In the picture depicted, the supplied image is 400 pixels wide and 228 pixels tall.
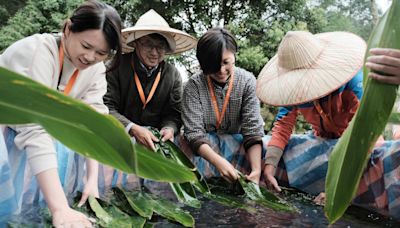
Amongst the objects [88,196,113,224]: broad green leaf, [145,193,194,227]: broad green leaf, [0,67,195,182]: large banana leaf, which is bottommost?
[145,193,194,227]: broad green leaf

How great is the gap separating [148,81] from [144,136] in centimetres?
52

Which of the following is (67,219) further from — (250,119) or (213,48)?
(250,119)

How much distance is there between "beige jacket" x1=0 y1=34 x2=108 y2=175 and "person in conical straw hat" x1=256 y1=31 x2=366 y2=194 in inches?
35.8

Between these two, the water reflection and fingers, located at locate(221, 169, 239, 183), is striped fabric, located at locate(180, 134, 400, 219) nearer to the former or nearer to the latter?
the water reflection

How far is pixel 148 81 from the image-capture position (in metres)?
2.75

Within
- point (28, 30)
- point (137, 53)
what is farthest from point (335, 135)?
point (28, 30)

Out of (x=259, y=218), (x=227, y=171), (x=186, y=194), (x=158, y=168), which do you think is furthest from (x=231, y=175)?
(x=158, y=168)

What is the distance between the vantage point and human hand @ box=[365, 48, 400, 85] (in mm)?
521

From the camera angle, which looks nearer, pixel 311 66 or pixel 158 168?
pixel 158 168

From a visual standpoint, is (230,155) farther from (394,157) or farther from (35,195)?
(35,195)

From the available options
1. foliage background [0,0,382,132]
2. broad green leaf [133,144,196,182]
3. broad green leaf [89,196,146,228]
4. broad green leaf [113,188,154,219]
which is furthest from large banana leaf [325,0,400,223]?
foliage background [0,0,382,132]

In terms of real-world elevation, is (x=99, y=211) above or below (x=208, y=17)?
below

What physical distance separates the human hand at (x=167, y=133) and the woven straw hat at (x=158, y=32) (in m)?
0.54

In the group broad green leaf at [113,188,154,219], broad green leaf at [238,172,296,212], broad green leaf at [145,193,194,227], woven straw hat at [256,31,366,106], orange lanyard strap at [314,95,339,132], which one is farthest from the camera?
orange lanyard strap at [314,95,339,132]
